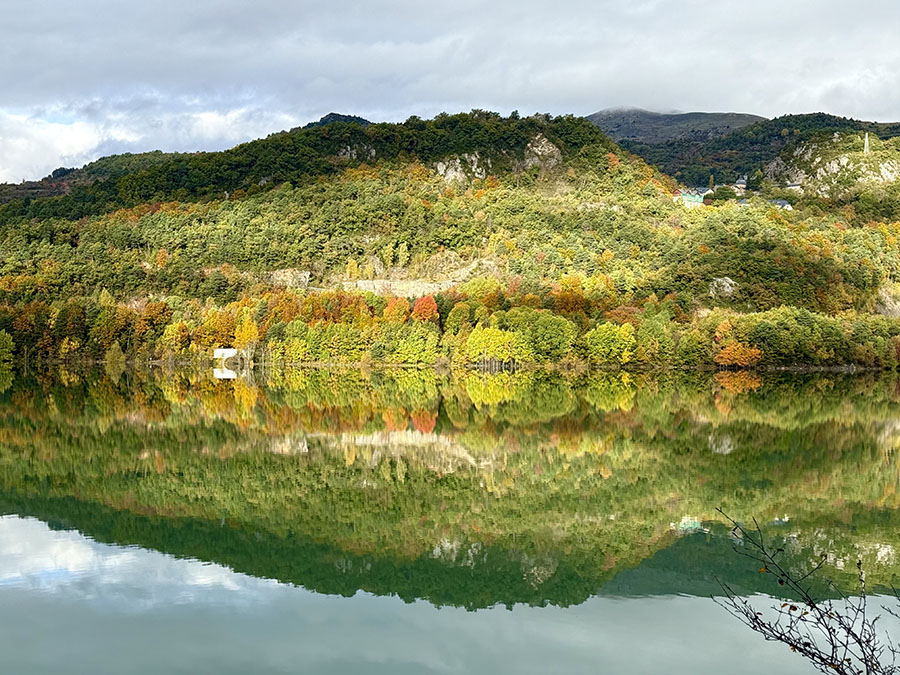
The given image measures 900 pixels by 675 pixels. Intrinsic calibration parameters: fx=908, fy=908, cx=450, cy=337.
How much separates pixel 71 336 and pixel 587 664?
8654 centimetres

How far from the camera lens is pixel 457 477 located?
27719mm

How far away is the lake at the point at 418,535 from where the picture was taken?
549 inches

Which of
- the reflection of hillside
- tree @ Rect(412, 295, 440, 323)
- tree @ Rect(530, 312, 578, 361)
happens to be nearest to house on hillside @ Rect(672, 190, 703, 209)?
tree @ Rect(412, 295, 440, 323)

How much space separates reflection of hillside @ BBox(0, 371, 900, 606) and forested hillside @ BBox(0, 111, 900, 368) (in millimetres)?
28858

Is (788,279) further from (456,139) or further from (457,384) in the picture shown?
(456,139)

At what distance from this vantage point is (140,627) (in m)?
14.6

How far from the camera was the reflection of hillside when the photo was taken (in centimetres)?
1902

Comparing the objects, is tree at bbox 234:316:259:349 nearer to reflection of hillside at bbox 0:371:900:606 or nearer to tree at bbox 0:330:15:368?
tree at bbox 0:330:15:368

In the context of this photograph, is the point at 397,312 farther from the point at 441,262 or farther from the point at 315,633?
the point at 315,633

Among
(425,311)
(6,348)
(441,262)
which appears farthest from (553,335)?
(6,348)

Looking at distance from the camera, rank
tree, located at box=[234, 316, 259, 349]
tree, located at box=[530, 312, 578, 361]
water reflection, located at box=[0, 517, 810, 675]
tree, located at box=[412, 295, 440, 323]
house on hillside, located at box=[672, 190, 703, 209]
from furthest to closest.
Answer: house on hillside, located at box=[672, 190, 703, 209] → tree, located at box=[234, 316, 259, 349] → tree, located at box=[412, 295, 440, 323] → tree, located at box=[530, 312, 578, 361] → water reflection, located at box=[0, 517, 810, 675]

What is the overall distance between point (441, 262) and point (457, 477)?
3334 inches

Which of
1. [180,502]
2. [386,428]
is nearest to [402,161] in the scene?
[386,428]

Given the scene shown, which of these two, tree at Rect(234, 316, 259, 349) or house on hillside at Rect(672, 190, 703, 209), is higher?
house on hillside at Rect(672, 190, 703, 209)
